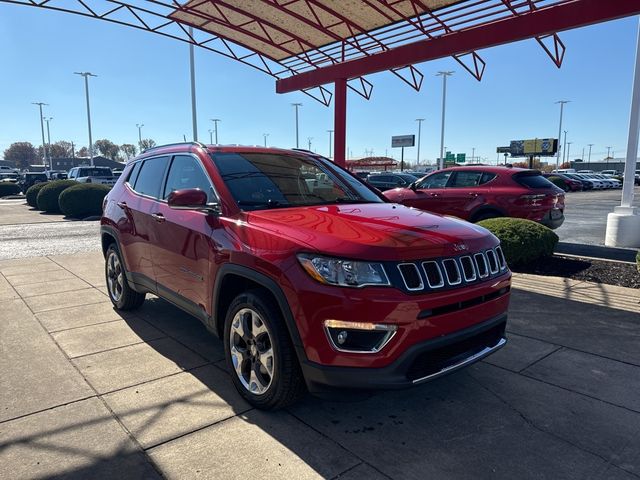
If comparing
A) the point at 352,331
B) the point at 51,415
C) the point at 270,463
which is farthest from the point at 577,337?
the point at 51,415

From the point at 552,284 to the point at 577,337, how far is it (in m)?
2.15

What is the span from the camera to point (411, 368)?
263cm

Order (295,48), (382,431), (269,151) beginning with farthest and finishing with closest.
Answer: (295,48) → (269,151) → (382,431)

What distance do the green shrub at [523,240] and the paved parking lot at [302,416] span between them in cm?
239

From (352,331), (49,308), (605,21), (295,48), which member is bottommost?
(49,308)

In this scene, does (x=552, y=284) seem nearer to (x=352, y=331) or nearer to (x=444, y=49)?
(x=352, y=331)

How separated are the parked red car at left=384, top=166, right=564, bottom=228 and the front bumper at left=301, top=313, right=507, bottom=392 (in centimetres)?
546

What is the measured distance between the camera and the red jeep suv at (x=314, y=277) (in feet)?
8.44

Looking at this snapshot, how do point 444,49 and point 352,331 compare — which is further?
point 444,49

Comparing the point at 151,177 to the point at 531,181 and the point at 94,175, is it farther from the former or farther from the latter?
the point at 94,175

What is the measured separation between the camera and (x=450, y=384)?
355 cm

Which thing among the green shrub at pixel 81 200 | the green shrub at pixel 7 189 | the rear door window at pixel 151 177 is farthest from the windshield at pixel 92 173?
the rear door window at pixel 151 177

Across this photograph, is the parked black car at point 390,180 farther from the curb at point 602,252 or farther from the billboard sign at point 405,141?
the billboard sign at point 405,141

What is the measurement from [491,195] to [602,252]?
2.10m
